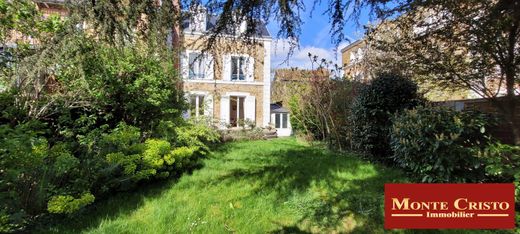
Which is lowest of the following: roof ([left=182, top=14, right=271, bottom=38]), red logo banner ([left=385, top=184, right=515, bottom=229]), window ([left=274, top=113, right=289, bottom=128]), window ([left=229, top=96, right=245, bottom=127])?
red logo banner ([left=385, top=184, right=515, bottom=229])

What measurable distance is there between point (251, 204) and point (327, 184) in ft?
4.73

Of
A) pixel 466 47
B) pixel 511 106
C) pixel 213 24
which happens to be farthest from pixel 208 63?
pixel 511 106

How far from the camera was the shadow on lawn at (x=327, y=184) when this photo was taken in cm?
328

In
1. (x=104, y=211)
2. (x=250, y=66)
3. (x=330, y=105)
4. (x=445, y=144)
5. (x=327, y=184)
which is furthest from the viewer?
(x=330, y=105)

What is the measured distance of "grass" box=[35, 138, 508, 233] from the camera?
124 inches

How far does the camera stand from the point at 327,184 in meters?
4.66

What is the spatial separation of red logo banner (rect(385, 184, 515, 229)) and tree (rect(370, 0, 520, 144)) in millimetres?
1802

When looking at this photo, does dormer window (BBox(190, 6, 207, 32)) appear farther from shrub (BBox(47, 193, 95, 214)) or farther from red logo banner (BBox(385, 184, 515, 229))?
red logo banner (BBox(385, 184, 515, 229))

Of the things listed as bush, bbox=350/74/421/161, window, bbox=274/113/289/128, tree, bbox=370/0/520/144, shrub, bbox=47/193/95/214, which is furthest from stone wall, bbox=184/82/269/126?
A: shrub, bbox=47/193/95/214

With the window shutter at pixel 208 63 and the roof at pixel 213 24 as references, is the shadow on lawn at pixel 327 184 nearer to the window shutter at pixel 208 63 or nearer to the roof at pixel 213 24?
the window shutter at pixel 208 63

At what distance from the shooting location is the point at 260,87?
704 inches

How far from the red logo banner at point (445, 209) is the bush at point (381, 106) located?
299 cm

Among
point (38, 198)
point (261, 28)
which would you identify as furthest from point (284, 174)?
point (38, 198)

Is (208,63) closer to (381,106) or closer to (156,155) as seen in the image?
(156,155)
